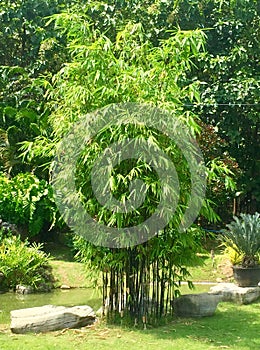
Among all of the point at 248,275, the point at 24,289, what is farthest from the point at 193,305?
the point at 24,289

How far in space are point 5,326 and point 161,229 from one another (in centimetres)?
192

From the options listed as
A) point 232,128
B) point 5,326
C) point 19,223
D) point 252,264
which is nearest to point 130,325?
point 5,326

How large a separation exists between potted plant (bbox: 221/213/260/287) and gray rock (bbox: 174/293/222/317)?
1.32 metres

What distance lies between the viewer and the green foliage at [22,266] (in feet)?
27.8

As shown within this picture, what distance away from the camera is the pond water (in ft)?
24.2

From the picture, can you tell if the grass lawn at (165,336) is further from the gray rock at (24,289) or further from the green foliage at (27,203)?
the green foliage at (27,203)

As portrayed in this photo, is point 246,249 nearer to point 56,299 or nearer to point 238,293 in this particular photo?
point 238,293

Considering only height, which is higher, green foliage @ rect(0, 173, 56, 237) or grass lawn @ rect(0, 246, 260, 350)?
green foliage @ rect(0, 173, 56, 237)

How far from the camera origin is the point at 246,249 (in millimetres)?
7602

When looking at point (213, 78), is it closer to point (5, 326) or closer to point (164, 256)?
point (164, 256)

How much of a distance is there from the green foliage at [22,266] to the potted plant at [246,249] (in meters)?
2.93

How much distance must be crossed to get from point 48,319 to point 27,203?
5.19m

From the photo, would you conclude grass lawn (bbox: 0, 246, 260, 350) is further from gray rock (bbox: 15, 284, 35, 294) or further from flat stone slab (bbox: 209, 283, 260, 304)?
gray rock (bbox: 15, 284, 35, 294)

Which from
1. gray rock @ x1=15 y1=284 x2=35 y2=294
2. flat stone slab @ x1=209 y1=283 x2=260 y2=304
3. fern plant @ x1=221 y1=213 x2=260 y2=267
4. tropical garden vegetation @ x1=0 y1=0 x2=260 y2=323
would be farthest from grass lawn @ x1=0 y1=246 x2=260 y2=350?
gray rock @ x1=15 y1=284 x2=35 y2=294
